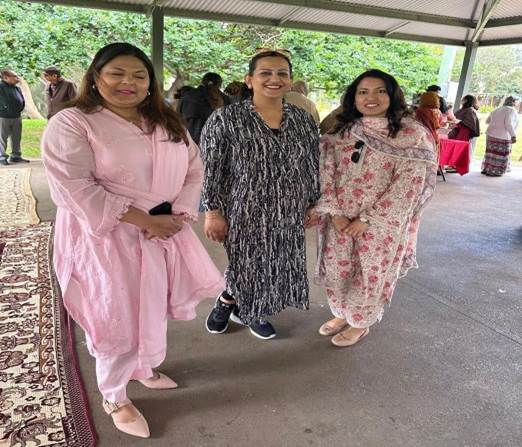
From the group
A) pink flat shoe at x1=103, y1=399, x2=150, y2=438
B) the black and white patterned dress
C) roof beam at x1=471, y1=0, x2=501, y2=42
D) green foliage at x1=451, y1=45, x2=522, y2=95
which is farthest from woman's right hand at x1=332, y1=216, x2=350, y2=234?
green foliage at x1=451, y1=45, x2=522, y2=95

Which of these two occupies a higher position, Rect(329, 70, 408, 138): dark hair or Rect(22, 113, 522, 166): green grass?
Rect(329, 70, 408, 138): dark hair

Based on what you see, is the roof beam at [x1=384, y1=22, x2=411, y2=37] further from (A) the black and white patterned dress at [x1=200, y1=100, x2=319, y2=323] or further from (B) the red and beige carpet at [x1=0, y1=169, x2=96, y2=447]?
(B) the red and beige carpet at [x1=0, y1=169, x2=96, y2=447]

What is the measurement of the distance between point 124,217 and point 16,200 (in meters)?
3.72

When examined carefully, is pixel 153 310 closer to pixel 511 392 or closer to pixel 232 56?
pixel 511 392

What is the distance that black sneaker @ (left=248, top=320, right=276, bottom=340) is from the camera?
2.24 m

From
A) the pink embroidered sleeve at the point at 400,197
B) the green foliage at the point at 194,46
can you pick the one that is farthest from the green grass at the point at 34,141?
the pink embroidered sleeve at the point at 400,197

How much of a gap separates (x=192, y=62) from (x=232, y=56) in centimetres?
91

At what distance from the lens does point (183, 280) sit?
1641 millimetres

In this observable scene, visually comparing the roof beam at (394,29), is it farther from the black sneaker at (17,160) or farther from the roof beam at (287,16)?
the black sneaker at (17,160)

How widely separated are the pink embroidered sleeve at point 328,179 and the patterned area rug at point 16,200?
9.60 feet

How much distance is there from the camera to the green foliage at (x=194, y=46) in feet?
26.6

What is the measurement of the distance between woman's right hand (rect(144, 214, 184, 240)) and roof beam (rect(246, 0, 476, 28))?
4.71 metres

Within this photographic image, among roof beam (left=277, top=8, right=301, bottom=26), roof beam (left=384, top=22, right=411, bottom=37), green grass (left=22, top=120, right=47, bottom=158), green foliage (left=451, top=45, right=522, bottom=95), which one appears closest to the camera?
roof beam (left=277, top=8, right=301, bottom=26)

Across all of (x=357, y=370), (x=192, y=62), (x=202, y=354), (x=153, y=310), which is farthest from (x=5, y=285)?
(x=192, y=62)
